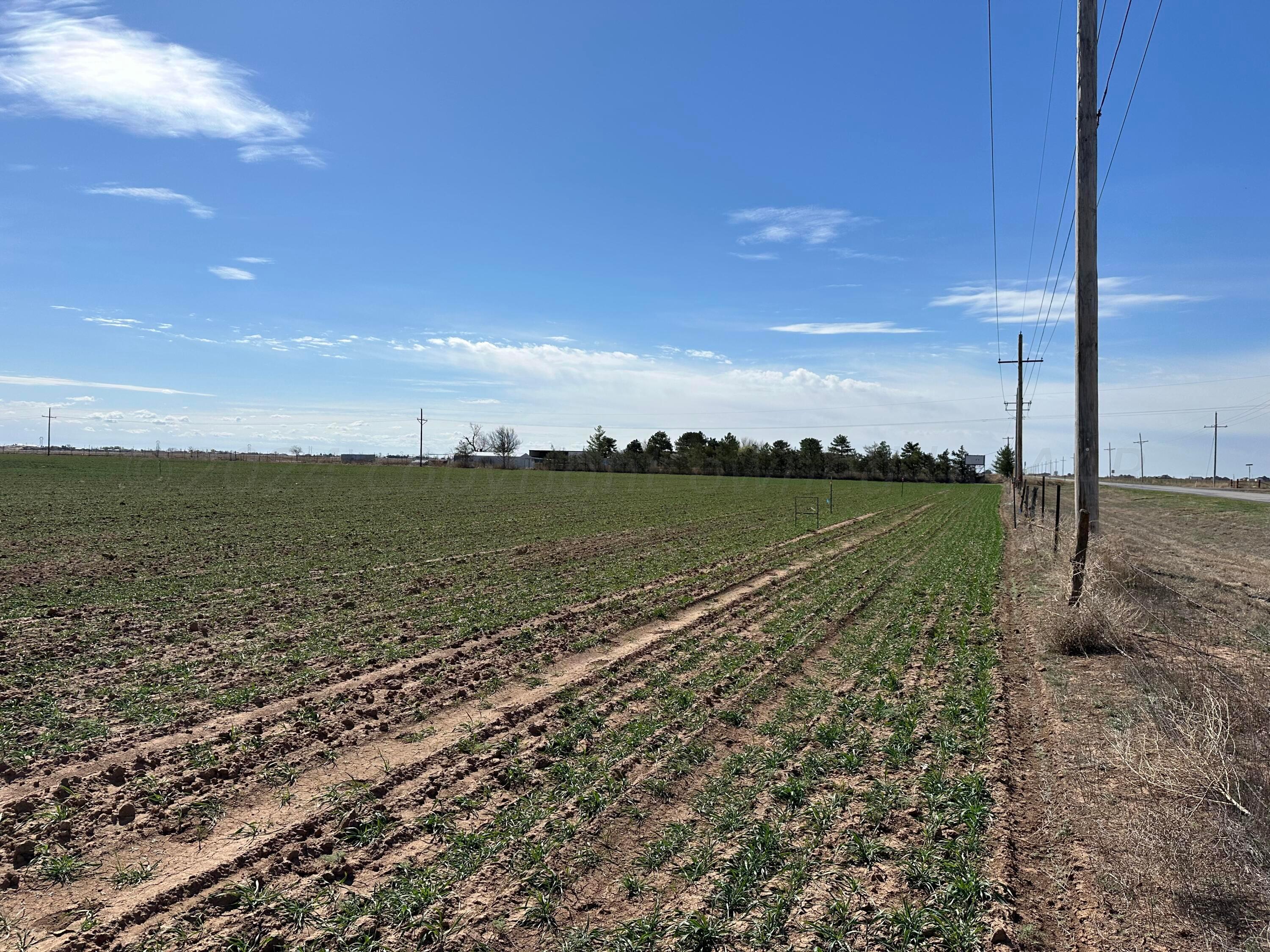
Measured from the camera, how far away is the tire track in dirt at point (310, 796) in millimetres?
3889

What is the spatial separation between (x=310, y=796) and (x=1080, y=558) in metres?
10.4

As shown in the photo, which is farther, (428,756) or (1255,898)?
(428,756)

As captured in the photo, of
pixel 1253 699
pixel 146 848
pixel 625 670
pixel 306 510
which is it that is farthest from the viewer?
pixel 306 510

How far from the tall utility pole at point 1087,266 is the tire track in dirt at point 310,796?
749cm

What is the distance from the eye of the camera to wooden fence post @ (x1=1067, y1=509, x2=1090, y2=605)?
33.3 feet

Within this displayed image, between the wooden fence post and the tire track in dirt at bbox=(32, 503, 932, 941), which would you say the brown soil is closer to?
the wooden fence post

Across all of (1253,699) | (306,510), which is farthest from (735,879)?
(306,510)

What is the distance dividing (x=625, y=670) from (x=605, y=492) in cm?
3912

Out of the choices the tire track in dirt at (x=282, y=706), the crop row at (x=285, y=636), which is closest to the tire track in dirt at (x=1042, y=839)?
the crop row at (x=285, y=636)

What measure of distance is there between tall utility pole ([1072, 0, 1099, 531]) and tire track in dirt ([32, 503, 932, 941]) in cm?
749

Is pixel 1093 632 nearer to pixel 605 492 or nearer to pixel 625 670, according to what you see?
pixel 625 670

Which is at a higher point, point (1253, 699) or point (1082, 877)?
point (1253, 699)

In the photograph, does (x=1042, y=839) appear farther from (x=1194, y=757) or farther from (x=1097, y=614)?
(x=1097, y=614)

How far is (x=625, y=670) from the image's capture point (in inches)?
325
